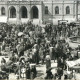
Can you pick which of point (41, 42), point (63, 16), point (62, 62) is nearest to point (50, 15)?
point (63, 16)

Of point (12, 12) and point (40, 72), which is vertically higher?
point (12, 12)

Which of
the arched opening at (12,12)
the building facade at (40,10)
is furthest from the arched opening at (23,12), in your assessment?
the arched opening at (12,12)

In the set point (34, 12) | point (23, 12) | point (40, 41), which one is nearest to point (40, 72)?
point (40, 41)

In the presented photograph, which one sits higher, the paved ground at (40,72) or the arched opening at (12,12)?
the arched opening at (12,12)

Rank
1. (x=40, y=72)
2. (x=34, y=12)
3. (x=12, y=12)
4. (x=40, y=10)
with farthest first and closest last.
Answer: (x=12, y=12) < (x=34, y=12) < (x=40, y=10) < (x=40, y=72)

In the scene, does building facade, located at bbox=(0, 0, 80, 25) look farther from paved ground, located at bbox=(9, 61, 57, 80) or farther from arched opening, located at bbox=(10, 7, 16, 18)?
paved ground, located at bbox=(9, 61, 57, 80)

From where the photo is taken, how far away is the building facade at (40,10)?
7581cm

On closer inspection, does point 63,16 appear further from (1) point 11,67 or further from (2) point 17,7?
(1) point 11,67

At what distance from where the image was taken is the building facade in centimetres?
7581

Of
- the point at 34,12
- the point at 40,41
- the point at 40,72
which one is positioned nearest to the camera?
the point at 40,72

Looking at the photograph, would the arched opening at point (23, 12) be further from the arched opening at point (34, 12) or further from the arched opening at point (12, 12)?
the arched opening at point (12, 12)

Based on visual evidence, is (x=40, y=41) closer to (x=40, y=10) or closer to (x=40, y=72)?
(x=40, y=72)

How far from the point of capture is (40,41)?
39344 millimetres

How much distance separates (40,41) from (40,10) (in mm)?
37000
